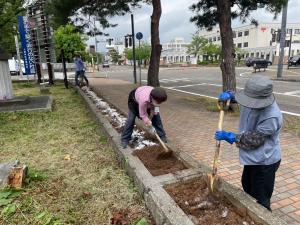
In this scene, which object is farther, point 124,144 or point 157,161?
point 124,144

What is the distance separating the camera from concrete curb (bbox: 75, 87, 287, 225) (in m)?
2.44

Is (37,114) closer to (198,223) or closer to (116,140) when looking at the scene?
(116,140)

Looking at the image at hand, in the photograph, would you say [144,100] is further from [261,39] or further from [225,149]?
[261,39]

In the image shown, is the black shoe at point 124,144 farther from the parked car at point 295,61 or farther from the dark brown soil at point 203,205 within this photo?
the parked car at point 295,61

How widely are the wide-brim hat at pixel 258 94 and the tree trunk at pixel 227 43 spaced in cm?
568

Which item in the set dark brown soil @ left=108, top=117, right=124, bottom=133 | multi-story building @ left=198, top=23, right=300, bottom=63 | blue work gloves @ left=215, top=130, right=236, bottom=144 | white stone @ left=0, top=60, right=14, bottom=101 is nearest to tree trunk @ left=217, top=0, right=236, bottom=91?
dark brown soil @ left=108, top=117, right=124, bottom=133

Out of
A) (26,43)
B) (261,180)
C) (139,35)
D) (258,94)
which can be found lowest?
(261,180)

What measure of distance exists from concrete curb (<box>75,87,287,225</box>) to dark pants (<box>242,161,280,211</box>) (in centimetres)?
13

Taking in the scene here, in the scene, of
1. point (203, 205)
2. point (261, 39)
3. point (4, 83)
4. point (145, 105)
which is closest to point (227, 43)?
point (145, 105)

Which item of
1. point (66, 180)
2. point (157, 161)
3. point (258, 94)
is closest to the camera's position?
point (258, 94)

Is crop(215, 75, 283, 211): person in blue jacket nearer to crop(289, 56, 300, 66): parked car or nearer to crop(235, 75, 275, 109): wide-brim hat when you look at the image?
crop(235, 75, 275, 109): wide-brim hat

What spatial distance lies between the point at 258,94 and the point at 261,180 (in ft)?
2.70

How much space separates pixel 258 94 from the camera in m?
2.40

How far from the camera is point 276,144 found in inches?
Answer: 102
